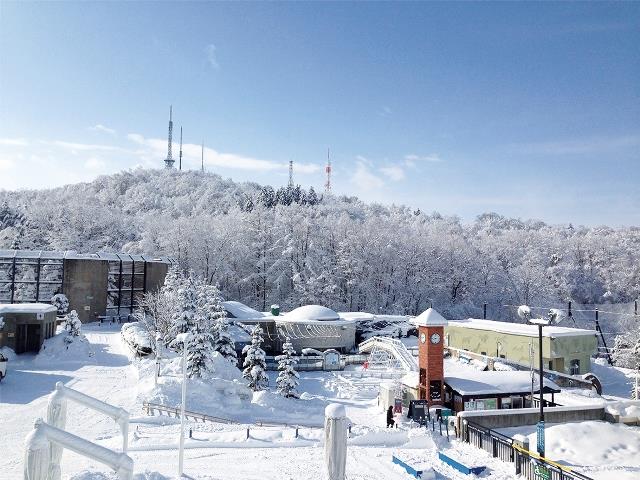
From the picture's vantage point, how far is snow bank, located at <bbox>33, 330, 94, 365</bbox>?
30.5 meters

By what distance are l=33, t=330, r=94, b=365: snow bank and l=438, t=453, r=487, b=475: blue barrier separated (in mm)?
25076

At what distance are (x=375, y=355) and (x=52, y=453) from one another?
107ft

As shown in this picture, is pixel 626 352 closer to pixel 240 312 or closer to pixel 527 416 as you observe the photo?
pixel 527 416

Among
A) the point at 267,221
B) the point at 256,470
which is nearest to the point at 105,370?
the point at 256,470

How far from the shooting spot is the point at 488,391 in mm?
23188

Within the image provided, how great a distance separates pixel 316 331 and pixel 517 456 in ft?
98.1

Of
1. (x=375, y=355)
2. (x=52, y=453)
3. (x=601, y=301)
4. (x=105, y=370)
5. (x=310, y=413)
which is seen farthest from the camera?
(x=601, y=301)

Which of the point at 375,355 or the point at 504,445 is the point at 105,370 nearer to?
the point at 375,355

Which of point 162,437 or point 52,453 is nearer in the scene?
point 52,453

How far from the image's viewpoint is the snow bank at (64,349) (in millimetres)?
30516

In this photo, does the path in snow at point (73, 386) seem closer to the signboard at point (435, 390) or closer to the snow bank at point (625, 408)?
the signboard at point (435, 390)

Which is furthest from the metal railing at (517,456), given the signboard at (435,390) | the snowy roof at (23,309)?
the snowy roof at (23,309)

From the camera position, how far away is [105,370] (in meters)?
28.6

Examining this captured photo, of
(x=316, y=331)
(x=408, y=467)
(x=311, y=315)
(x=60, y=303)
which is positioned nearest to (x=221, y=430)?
(x=408, y=467)
